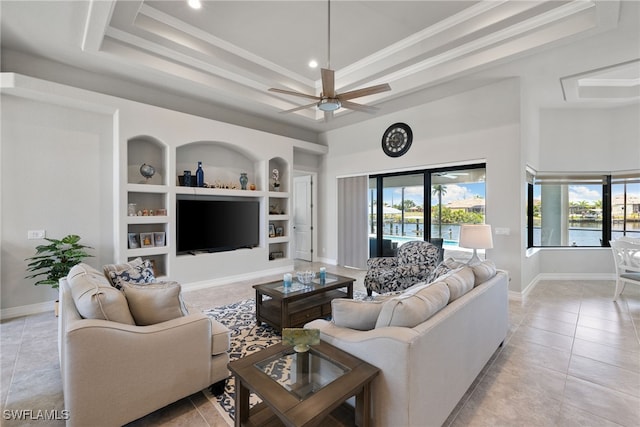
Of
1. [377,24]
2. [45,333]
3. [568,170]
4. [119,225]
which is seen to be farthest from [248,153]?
[568,170]

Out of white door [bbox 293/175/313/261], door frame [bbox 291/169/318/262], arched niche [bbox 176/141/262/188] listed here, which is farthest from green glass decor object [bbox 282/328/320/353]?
white door [bbox 293/175/313/261]

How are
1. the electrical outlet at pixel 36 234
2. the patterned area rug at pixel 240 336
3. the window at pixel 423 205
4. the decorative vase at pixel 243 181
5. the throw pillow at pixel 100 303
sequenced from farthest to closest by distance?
the decorative vase at pixel 243 181 → the window at pixel 423 205 → the electrical outlet at pixel 36 234 → the patterned area rug at pixel 240 336 → the throw pillow at pixel 100 303

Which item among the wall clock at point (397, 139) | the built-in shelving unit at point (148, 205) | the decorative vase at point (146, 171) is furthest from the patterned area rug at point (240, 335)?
the wall clock at point (397, 139)

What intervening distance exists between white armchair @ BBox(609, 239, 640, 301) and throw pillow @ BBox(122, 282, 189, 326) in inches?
220

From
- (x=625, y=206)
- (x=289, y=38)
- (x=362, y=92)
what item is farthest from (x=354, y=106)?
(x=625, y=206)

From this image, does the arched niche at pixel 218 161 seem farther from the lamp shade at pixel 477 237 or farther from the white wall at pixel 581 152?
the white wall at pixel 581 152

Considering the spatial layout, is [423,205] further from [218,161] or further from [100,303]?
[100,303]

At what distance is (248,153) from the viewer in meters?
5.85

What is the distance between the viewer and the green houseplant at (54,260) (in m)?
3.54

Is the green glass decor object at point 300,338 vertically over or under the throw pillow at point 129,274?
under

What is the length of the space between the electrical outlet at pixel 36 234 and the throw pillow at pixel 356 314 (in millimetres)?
4349

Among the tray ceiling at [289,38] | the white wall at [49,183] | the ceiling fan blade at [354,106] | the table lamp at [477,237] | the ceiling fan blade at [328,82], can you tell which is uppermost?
the tray ceiling at [289,38]

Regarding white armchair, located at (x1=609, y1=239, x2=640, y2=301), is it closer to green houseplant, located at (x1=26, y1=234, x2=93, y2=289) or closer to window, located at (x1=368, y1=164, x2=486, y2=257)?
window, located at (x1=368, y1=164, x2=486, y2=257)

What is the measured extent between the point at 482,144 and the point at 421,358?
432 centimetres
